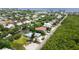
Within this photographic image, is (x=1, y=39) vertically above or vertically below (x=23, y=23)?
below

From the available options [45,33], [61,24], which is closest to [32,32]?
[45,33]

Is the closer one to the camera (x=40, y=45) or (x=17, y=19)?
(x=40, y=45)

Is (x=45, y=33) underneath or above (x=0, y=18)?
underneath
